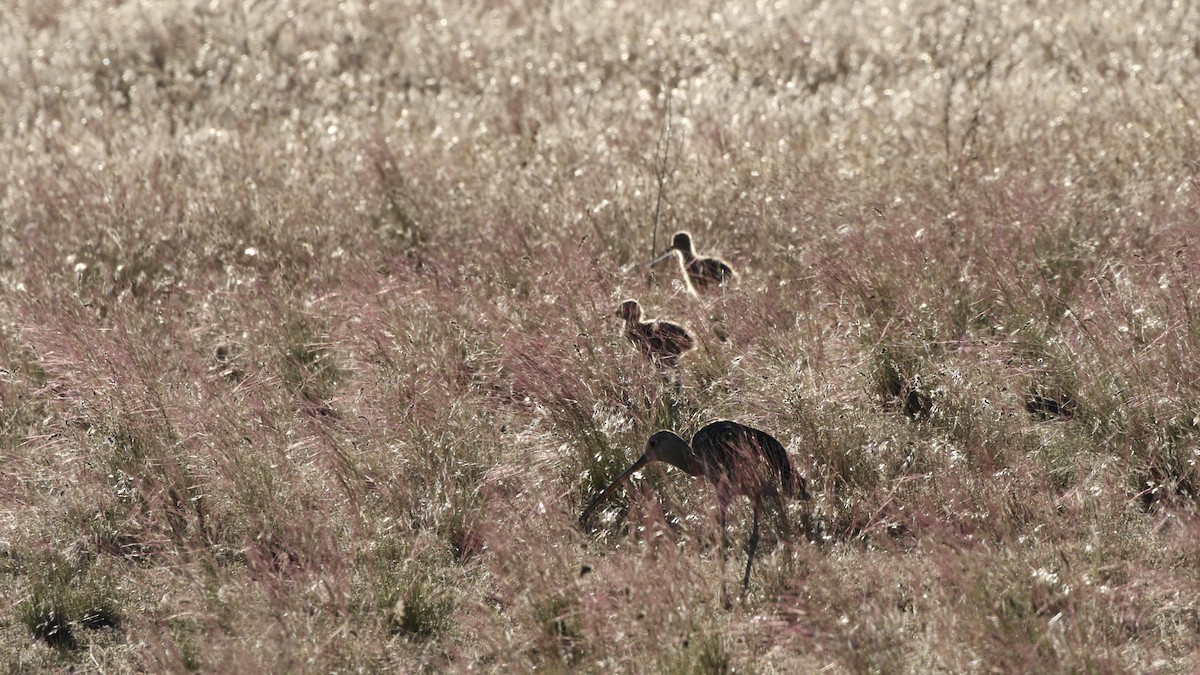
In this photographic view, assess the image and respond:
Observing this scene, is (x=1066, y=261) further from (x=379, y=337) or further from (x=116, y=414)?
(x=116, y=414)

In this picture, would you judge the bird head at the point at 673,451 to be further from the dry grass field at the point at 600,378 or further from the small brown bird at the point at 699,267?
the small brown bird at the point at 699,267

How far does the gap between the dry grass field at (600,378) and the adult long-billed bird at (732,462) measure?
0.11 metres

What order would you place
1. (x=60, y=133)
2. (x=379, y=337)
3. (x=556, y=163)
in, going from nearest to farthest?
(x=379, y=337)
(x=556, y=163)
(x=60, y=133)

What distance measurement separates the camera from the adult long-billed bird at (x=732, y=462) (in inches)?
156

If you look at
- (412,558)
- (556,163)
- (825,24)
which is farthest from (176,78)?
(412,558)

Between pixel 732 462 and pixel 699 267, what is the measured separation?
1991 millimetres

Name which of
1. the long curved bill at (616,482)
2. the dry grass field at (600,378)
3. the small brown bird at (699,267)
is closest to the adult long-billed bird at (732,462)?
the long curved bill at (616,482)

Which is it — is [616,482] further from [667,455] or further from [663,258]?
[663,258]

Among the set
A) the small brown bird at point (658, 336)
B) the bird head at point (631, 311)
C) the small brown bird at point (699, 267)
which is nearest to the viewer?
the small brown bird at point (658, 336)

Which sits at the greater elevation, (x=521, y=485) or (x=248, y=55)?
(x=248, y=55)

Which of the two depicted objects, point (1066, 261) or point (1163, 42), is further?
point (1163, 42)

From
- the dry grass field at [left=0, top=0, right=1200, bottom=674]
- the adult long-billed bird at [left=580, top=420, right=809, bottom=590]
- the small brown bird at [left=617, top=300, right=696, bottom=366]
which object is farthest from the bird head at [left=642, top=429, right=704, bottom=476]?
the small brown bird at [left=617, top=300, right=696, bottom=366]

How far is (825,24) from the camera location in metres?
10.5

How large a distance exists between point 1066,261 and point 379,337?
2.99 metres
